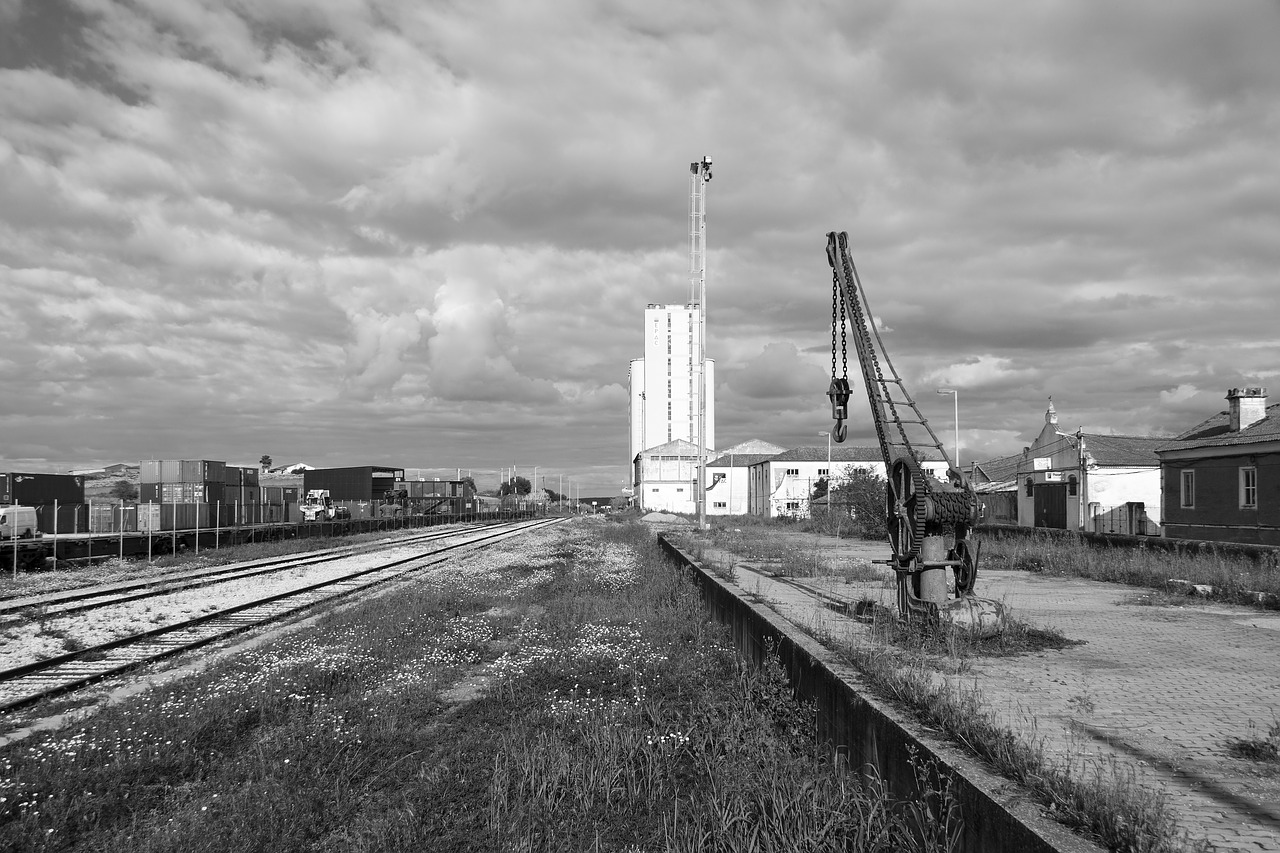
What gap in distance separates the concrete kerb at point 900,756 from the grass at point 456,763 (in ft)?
0.43

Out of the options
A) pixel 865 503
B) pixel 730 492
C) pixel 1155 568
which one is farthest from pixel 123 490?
pixel 1155 568

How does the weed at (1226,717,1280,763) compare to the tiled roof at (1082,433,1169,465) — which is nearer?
the weed at (1226,717,1280,763)

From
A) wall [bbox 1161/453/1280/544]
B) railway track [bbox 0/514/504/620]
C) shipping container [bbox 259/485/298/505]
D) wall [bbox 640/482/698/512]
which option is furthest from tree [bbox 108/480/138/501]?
wall [bbox 1161/453/1280/544]

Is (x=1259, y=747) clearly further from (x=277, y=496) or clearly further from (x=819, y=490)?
(x=819, y=490)

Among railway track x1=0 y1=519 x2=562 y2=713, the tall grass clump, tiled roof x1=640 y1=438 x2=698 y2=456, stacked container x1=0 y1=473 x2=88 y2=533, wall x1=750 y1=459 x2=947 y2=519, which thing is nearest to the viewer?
the tall grass clump

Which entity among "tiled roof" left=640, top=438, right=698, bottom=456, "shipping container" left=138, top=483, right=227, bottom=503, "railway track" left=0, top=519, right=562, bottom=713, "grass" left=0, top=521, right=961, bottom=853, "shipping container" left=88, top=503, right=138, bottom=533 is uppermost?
"tiled roof" left=640, top=438, right=698, bottom=456

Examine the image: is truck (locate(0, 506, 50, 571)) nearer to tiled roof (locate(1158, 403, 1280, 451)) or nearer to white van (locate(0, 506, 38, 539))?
white van (locate(0, 506, 38, 539))

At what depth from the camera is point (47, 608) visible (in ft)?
49.3

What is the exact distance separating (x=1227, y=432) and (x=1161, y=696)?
2575cm

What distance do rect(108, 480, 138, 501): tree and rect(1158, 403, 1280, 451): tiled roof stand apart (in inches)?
2793

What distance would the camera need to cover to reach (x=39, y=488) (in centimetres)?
3653

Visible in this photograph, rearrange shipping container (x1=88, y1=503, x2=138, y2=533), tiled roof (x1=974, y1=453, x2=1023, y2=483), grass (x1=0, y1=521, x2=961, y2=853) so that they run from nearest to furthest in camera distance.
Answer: grass (x1=0, y1=521, x2=961, y2=853) < shipping container (x1=88, y1=503, x2=138, y2=533) < tiled roof (x1=974, y1=453, x2=1023, y2=483)

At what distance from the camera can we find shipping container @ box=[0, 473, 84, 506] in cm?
3309

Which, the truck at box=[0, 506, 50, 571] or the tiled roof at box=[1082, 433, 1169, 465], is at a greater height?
the tiled roof at box=[1082, 433, 1169, 465]
